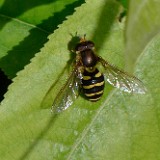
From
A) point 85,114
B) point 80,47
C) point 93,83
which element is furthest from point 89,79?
point 85,114

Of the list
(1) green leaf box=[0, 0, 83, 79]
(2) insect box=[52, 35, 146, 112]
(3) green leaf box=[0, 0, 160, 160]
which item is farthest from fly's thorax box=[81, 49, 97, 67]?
(1) green leaf box=[0, 0, 83, 79]

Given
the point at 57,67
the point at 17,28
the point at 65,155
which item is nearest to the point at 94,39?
the point at 57,67

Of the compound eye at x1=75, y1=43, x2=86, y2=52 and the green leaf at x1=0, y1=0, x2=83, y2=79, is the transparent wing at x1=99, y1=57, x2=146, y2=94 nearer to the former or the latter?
the compound eye at x1=75, y1=43, x2=86, y2=52

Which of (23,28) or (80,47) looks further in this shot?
(23,28)

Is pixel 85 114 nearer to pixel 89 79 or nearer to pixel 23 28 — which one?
pixel 89 79

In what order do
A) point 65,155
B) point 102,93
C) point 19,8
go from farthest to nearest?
point 19,8
point 102,93
point 65,155

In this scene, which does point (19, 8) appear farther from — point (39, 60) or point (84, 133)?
point (84, 133)

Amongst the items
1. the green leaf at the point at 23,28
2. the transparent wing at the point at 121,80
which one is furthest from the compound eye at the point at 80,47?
the green leaf at the point at 23,28
